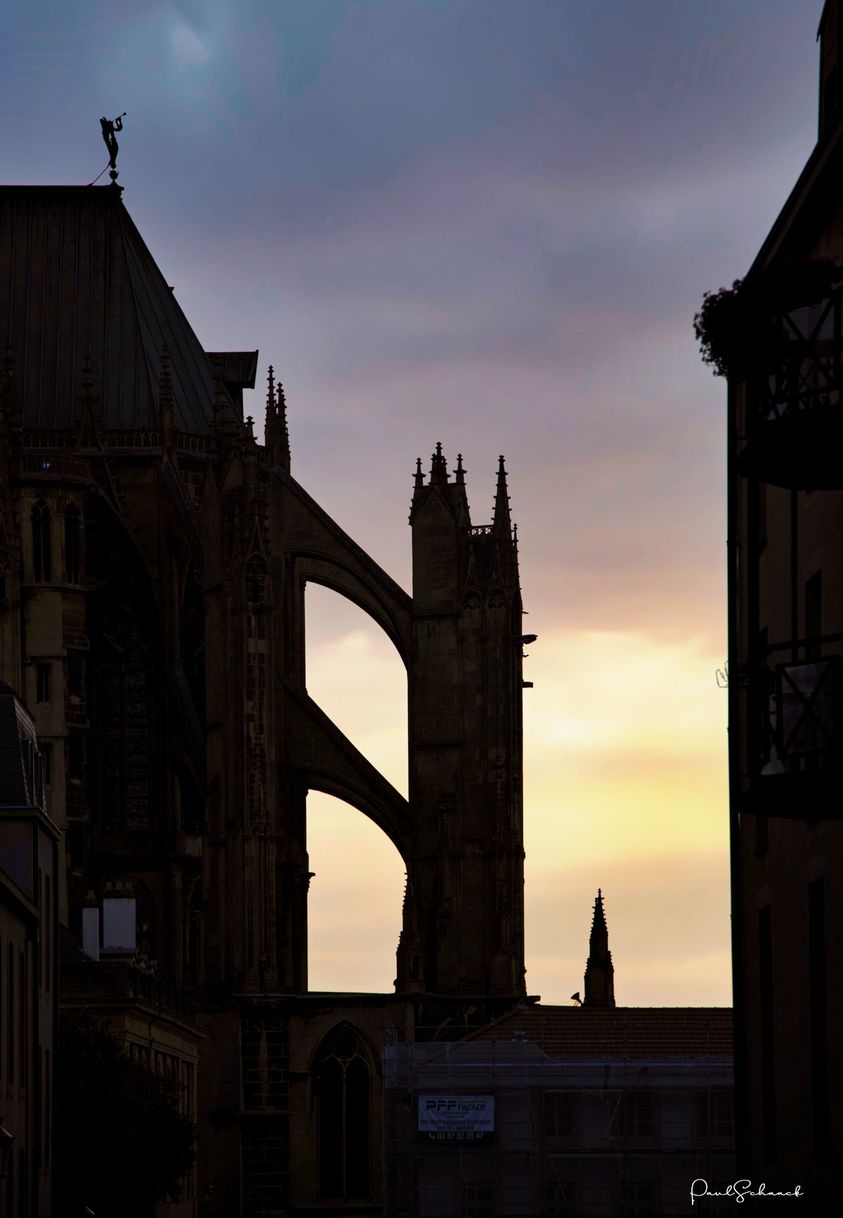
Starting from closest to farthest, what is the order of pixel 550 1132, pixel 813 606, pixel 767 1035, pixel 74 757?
pixel 813 606, pixel 767 1035, pixel 550 1132, pixel 74 757

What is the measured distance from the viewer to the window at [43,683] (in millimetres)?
69625

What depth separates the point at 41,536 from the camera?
69750mm

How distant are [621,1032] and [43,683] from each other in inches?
664

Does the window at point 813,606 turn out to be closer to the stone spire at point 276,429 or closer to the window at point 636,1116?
the window at point 636,1116

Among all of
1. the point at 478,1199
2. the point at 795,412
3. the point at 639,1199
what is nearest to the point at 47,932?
the point at 478,1199

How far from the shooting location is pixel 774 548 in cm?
3091

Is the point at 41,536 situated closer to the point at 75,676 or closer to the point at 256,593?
the point at 75,676

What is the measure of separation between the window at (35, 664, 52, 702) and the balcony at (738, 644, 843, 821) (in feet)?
155

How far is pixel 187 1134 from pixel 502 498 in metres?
26.5

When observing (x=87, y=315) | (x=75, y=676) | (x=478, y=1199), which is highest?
(x=87, y=315)

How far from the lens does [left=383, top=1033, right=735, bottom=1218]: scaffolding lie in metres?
54.0

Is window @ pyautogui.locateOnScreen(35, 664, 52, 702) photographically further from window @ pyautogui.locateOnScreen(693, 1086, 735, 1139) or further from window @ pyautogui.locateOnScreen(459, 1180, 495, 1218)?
window @ pyautogui.locateOnScreen(693, 1086, 735, 1139)

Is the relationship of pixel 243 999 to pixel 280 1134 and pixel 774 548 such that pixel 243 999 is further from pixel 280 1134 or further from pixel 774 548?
pixel 774 548

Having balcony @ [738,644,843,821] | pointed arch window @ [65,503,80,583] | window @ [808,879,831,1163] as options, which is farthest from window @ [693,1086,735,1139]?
balcony @ [738,644,843,821]
